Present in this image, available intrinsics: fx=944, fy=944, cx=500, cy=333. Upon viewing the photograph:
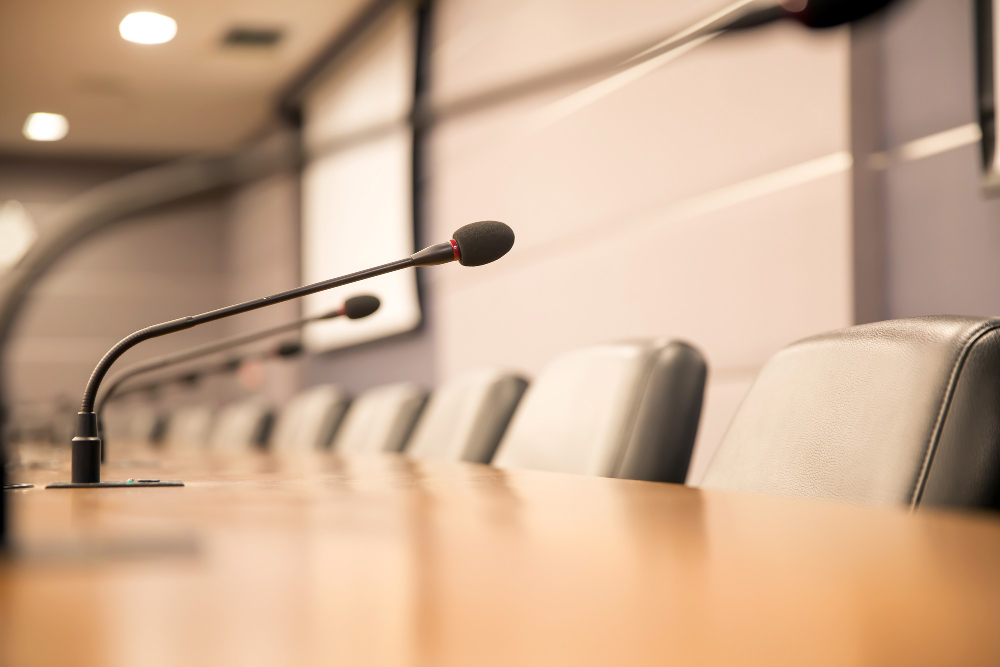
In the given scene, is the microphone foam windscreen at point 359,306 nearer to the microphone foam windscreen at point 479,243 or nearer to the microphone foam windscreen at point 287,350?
the microphone foam windscreen at point 479,243

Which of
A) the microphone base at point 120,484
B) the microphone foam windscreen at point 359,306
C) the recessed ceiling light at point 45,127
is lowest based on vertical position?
the microphone base at point 120,484

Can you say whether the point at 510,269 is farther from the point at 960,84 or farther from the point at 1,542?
the point at 1,542

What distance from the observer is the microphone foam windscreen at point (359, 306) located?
154 cm

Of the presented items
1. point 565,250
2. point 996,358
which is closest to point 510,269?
point 565,250

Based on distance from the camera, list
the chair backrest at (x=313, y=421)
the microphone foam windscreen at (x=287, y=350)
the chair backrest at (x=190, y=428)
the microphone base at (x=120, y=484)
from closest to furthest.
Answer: the microphone base at (x=120, y=484) < the microphone foam windscreen at (x=287, y=350) < the chair backrest at (x=313, y=421) < the chair backrest at (x=190, y=428)

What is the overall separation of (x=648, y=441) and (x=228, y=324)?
7537 mm

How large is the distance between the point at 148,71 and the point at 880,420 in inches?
251

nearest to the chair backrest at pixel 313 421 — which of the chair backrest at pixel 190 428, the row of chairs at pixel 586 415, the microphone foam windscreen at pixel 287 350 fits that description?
the microphone foam windscreen at pixel 287 350

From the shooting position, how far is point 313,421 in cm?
390

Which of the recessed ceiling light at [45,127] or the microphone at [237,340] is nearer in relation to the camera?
the microphone at [237,340]

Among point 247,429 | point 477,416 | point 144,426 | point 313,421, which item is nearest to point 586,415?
point 477,416

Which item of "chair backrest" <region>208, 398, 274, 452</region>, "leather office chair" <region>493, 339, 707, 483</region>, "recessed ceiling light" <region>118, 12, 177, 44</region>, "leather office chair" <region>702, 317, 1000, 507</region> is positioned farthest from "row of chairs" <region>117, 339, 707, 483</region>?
"recessed ceiling light" <region>118, 12, 177, 44</region>

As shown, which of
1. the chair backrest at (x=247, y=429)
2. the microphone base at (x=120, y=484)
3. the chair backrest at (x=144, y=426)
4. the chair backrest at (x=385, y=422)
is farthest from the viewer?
the chair backrest at (x=144, y=426)

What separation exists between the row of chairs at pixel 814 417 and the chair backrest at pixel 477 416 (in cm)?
26
